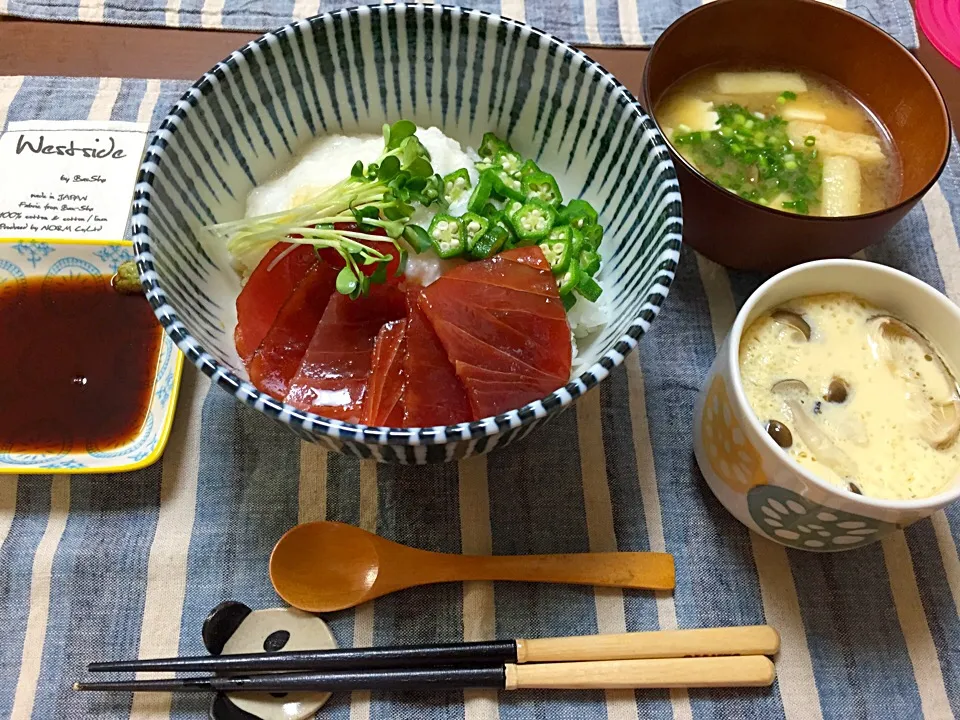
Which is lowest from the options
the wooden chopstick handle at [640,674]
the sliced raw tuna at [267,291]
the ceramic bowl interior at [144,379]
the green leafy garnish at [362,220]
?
the wooden chopstick handle at [640,674]

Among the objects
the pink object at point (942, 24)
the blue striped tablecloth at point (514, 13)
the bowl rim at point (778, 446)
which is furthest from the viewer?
the pink object at point (942, 24)

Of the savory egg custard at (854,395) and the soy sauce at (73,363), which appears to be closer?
the savory egg custard at (854,395)

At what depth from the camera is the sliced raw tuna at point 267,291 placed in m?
1.30

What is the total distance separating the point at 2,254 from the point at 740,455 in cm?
164

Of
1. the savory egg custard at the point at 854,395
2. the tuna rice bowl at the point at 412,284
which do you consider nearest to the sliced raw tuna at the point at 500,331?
the tuna rice bowl at the point at 412,284

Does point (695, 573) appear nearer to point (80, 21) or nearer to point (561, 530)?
point (561, 530)

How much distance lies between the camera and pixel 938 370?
133 centimetres

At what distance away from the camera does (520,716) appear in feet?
4.03

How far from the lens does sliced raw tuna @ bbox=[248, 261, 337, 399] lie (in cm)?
125

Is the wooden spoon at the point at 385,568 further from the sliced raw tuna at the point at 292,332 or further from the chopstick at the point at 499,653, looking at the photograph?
the sliced raw tuna at the point at 292,332

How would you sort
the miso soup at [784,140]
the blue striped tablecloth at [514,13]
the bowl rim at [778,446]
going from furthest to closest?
1. the blue striped tablecloth at [514,13]
2. the miso soup at [784,140]
3. the bowl rim at [778,446]

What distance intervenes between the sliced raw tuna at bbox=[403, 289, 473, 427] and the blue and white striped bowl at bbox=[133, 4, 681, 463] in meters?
0.07

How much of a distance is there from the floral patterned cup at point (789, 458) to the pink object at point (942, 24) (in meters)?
1.24

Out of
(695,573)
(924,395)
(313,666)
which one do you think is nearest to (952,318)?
(924,395)
